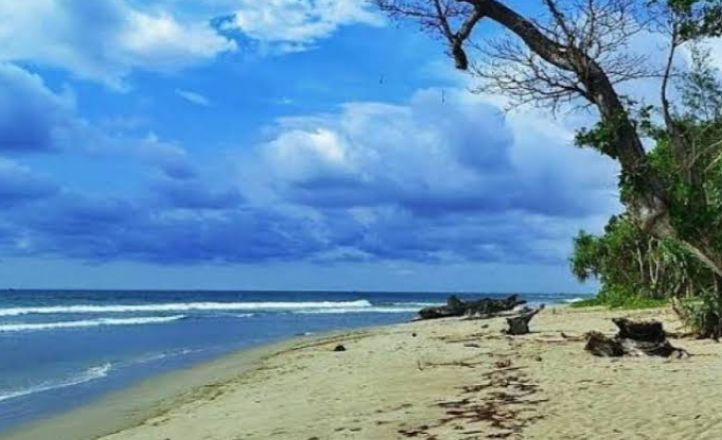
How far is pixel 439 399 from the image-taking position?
12.3m

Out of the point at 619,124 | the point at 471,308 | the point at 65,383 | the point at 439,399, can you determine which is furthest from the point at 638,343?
the point at 471,308

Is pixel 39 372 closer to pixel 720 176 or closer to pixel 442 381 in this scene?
pixel 442 381

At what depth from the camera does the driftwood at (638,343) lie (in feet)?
52.1

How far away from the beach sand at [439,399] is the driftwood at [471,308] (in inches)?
751

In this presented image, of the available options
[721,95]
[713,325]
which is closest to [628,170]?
[713,325]

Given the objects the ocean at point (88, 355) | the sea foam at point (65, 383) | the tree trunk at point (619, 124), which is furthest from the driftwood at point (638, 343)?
the sea foam at point (65, 383)

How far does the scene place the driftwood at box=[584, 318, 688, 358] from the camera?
52.1 feet

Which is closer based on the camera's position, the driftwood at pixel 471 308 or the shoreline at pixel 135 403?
the shoreline at pixel 135 403

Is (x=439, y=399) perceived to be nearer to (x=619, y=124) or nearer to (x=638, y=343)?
(x=638, y=343)

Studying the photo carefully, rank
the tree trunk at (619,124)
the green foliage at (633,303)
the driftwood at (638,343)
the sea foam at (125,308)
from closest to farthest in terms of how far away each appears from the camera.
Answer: the tree trunk at (619,124)
the driftwood at (638,343)
the green foliage at (633,303)
the sea foam at (125,308)

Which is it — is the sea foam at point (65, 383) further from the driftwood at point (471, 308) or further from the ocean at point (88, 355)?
the driftwood at point (471, 308)

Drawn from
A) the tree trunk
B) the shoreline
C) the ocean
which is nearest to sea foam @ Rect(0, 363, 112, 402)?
the ocean

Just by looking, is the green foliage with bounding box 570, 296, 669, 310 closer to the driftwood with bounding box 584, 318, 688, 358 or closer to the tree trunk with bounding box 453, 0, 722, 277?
the driftwood with bounding box 584, 318, 688, 358

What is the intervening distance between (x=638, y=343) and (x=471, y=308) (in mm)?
25179
